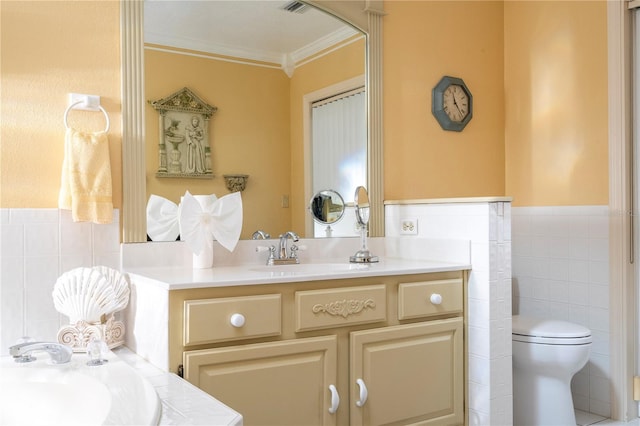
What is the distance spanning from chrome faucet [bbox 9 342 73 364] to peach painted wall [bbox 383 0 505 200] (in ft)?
5.67

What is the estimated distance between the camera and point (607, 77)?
286 cm

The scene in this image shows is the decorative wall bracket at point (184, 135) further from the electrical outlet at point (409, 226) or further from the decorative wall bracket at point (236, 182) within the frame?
the electrical outlet at point (409, 226)

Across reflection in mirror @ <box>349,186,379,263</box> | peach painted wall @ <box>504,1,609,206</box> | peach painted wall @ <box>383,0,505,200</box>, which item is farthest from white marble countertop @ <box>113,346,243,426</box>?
peach painted wall @ <box>504,1,609,206</box>

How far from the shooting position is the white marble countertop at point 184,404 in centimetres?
→ 130

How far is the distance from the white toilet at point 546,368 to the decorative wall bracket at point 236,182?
4.62ft

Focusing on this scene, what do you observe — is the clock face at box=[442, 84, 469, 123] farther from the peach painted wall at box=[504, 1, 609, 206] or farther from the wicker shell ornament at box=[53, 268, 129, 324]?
the wicker shell ornament at box=[53, 268, 129, 324]

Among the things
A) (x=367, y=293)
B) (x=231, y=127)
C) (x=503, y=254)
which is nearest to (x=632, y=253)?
(x=503, y=254)

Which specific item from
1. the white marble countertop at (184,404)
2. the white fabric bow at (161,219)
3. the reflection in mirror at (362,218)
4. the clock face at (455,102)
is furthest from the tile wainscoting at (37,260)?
the clock face at (455,102)

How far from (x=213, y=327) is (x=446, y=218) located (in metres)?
1.20

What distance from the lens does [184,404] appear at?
1.43m

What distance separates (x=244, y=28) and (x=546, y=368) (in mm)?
2036

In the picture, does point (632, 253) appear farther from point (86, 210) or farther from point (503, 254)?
point (86, 210)

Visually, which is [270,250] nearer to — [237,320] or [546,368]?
[237,320]

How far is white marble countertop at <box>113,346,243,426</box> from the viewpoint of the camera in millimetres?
1303
